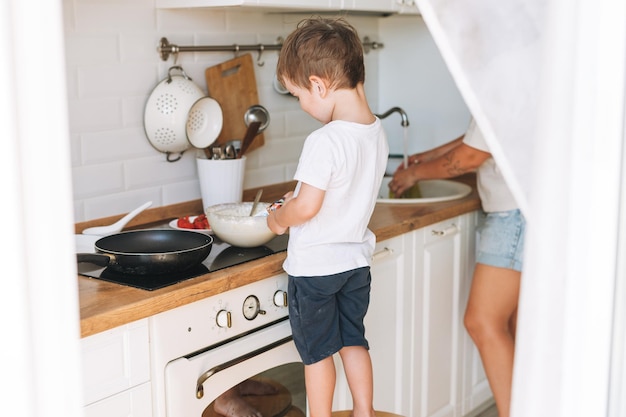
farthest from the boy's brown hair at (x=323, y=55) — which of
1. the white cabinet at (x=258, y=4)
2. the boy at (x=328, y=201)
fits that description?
the white cabinet at (x=258, y=4)

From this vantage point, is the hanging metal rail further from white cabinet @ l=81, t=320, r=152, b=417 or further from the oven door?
white cabinet @ l=81, t=320, r=152, b=417

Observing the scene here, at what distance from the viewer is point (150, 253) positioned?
1776mm

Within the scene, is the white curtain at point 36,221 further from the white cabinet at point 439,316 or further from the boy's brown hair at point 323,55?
the white cabinet at point 439,316

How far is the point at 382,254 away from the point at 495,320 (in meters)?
0.54

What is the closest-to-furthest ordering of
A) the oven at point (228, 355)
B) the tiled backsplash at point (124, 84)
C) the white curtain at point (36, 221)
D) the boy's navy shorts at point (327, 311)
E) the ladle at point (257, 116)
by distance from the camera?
1. the white curtain at point (36, 221)
2. the oven at point (228, 355)
3. the boy's navy shorts at point (327, 311)
4. the tiled backsplash at point (124, 84)
5. the ladle at point (257, 116)

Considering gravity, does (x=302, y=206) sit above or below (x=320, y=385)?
above

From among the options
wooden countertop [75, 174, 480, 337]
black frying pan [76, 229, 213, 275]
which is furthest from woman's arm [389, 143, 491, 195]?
black frying pan [76, 229, 213, 275]

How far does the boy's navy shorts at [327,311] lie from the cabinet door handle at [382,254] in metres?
0.27

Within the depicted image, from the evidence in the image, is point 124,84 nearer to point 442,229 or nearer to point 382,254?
point 382,254

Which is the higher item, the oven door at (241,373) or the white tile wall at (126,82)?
the white tile wall at (126,82)

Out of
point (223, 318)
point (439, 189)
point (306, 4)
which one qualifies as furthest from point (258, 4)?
point (439, 189)

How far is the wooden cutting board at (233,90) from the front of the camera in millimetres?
2623

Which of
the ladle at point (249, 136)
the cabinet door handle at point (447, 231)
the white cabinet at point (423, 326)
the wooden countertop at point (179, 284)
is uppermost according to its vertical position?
the ladle at point (249, 136)

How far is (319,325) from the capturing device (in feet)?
6.54
